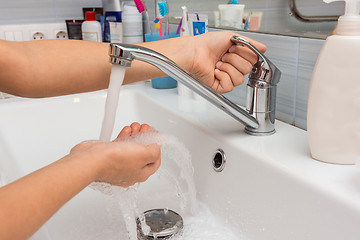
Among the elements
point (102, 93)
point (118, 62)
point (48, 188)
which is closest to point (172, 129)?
point (102, 93)

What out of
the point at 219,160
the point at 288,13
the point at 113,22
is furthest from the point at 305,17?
the point at 113,22

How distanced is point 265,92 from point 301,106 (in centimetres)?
9

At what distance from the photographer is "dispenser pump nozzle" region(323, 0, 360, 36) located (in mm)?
525

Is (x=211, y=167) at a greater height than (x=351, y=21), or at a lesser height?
lesser

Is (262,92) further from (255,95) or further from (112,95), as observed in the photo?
(112,95)

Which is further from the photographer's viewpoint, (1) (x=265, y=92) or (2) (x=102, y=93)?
(2) (x=102, y=93)

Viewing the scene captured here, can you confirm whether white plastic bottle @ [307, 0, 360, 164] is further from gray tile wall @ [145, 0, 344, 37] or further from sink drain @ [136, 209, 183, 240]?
sink drain @ [136, 209, 183, 240]

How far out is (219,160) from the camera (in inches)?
29.1

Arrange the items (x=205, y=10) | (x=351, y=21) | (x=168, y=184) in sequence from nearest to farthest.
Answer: (x=351, y=21) < (x=168, y=184) < (x=205, y=10)

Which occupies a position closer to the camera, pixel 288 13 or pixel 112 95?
pixel 112 95

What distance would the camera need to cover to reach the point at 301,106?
74 centimetres

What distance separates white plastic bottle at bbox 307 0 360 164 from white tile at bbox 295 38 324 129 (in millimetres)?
130

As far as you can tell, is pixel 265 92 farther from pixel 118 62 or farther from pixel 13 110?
pixel 13 110

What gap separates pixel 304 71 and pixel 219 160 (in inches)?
8.3
